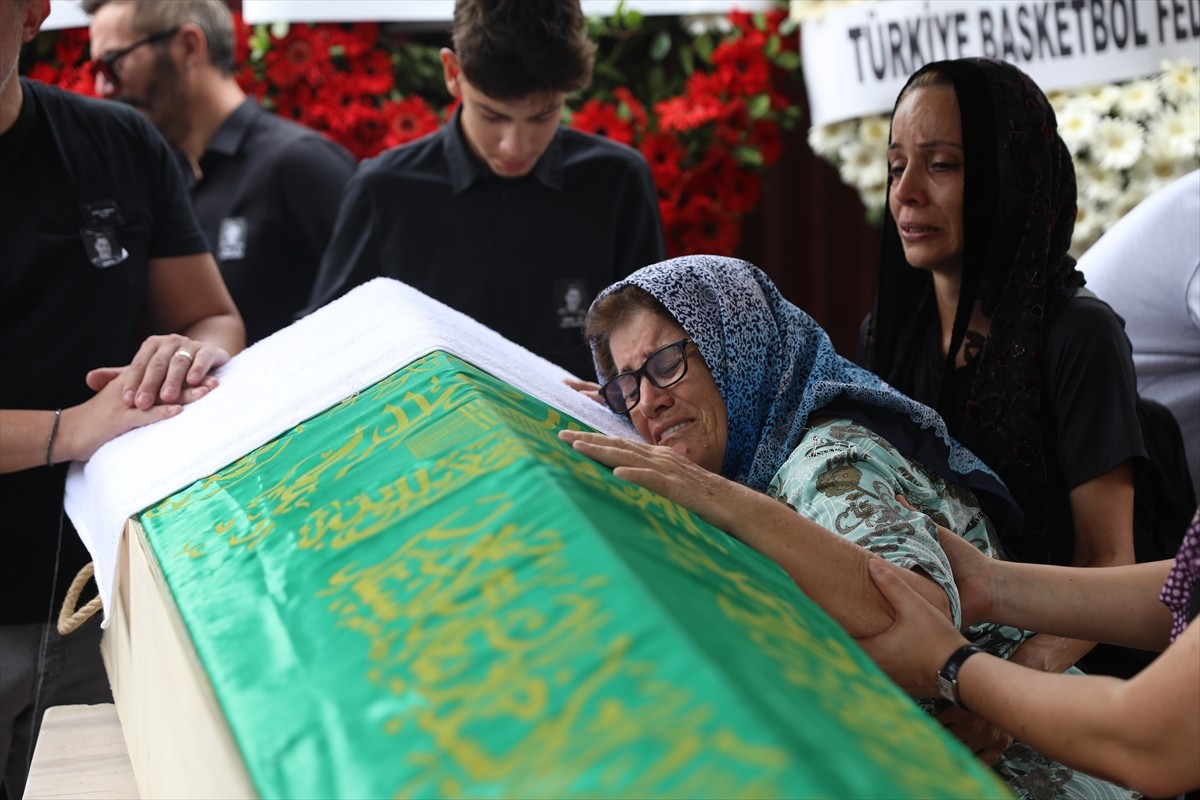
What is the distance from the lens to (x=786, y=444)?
219cm

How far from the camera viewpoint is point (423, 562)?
4.82 feet

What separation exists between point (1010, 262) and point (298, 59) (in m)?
2.85

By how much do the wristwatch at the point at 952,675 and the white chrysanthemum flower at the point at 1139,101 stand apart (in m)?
2.96

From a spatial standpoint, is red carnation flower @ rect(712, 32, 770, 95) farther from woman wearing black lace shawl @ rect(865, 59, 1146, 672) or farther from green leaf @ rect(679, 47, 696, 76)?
woman wearing black lace shawl @ rect(865, 59, 1146, 672)

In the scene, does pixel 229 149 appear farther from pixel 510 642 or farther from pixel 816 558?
pixel 510 642

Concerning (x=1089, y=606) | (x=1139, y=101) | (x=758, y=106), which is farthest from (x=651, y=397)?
(x=758, y=106)

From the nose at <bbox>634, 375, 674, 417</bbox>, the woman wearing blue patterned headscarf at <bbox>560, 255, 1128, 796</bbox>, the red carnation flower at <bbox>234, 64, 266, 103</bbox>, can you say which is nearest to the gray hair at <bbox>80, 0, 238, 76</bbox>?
the red carnation flower at <bbox>234, 64, 266, 103</bbox>

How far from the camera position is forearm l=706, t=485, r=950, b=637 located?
1753 millimetres

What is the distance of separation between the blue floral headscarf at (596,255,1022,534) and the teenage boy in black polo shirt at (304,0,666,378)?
1.15 meters

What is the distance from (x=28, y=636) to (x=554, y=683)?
1843 millimetres

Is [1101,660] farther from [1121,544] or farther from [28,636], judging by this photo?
[28,636]

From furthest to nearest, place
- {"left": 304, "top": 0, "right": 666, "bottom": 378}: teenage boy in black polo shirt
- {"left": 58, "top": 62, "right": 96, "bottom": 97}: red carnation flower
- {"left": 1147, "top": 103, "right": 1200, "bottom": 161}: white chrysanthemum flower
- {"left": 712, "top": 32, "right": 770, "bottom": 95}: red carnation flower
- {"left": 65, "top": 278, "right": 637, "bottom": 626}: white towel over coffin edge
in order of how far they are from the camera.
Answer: {"left": 712, "top": 32, "right": 770, "bottom": 95}: red carnation flower → {"left": 58, "top": 62, "right": 96, "bottom": 97}: red carnation flower → {"left": 1147, "top": 103, "right": 1200, "bottom": 161}: white chrysanthemum flower → {"left": 304, "top": 0, "right": 666, "bottom": 378}: teenage boy in black polo shirt → {"left": 65, "top": 278, "right": 637, "bottom": 626}: white towel over coffin edge

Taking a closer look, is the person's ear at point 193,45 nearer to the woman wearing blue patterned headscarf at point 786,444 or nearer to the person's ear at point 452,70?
the person's ear at point 452,70

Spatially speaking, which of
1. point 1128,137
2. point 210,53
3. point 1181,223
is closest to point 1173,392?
point 1181,223
